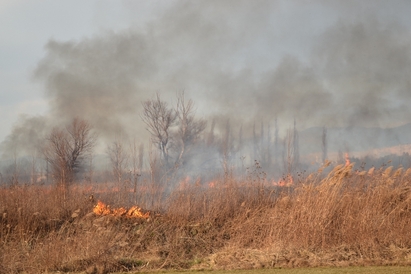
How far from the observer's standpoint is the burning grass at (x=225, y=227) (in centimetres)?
1038

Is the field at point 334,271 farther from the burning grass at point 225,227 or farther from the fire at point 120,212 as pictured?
the fire at point 120,212

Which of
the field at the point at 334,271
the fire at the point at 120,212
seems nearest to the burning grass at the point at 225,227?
the fire at the point at 120,212

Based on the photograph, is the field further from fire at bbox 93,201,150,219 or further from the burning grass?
fire at bbox 93,201,150,219

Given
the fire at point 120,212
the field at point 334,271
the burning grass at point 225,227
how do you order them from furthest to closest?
1. the fire at point 120,212
2. the burning grass at point 225,227
3. the field at point 334,271

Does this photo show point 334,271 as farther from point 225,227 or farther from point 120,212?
point 120,212

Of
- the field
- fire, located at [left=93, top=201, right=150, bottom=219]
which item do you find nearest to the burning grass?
fire, located at [left=93, top=201, right=150, bottom=219]

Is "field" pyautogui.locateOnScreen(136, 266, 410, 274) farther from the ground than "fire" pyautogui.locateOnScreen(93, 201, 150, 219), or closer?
closer

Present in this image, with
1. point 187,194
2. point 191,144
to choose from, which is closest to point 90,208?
point 187,194

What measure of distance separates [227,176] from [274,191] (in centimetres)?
154

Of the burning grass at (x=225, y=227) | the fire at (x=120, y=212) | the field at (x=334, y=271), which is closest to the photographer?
the field at (x=334, y=271)

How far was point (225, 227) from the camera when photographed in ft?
44.9

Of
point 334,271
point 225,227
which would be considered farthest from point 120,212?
point 334,271

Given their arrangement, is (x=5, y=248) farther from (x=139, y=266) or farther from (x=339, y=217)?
(x=339, y=217)

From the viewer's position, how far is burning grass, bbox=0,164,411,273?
1038 cm
